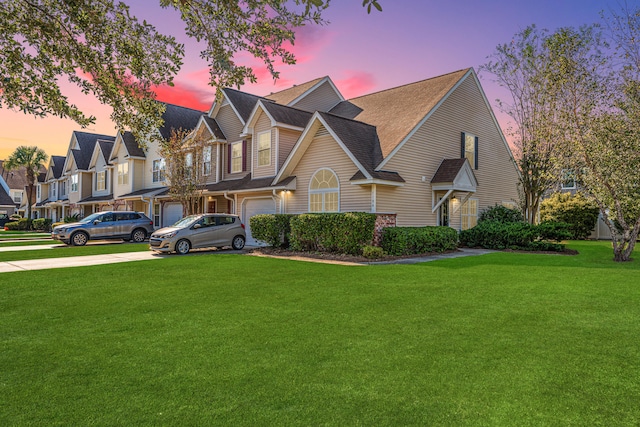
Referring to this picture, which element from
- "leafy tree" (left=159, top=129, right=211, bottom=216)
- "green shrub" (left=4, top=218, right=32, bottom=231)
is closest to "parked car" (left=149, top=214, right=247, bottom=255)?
"leafy tree" (left=159, top=129, right=211, bottom=216)

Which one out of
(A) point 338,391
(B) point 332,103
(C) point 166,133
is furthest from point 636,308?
(C) point 166,133

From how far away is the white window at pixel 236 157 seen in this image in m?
24.1

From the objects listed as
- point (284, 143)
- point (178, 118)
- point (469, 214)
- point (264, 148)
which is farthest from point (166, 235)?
point (178, 118)

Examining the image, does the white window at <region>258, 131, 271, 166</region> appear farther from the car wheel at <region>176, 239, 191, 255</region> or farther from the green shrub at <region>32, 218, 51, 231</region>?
the green shrub at <region>32, 218, 51, 231</region>

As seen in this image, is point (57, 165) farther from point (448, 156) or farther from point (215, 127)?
point (448, 156)

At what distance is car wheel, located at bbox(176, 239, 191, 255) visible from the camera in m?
16.7

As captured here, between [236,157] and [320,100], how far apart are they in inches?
258

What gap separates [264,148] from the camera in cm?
2155

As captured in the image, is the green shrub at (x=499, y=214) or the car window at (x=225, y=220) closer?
the car window at (x=225, y=220)

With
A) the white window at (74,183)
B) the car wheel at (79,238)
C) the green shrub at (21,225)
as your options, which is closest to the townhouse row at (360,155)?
the car wheel at (79,238)

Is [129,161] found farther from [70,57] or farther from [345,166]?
[70,57]

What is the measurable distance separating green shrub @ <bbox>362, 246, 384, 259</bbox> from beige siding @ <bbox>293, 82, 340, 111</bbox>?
13511 mm

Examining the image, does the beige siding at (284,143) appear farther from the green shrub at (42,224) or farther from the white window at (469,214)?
the green shrub at (42,224)

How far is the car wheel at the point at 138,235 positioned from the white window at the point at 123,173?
10.7 meters
